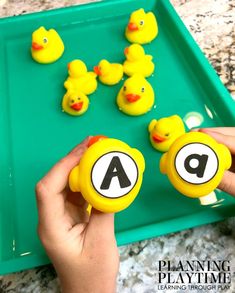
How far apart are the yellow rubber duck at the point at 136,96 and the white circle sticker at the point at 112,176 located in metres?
0.30

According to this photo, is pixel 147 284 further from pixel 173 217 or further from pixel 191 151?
pixel 191 151

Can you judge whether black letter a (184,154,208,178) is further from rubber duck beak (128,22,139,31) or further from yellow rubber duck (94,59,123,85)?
rubber duck beak (128,22,139,31)

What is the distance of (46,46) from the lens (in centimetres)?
84

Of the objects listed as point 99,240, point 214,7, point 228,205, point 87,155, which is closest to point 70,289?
point 99,240

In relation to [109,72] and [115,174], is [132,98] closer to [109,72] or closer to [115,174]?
[109,72]

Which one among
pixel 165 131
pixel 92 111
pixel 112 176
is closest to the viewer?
pixel 112 176

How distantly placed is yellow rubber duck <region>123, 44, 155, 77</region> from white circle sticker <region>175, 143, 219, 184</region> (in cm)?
36

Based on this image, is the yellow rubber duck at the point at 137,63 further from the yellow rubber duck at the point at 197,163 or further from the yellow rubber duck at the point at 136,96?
the yellow rubber duck at the point at 197,163

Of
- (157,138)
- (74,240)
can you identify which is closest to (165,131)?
(157,138)

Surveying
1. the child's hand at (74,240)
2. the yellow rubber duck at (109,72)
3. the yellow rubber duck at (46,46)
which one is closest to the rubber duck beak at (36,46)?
the yellow rubber duck at (46,46)

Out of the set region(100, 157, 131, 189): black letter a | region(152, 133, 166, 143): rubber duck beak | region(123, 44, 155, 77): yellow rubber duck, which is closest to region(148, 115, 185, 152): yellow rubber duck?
region(152, 133, 166, 143): rubber duck beak

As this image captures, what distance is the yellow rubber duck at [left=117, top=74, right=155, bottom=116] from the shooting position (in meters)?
0.74

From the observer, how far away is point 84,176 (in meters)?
0.46

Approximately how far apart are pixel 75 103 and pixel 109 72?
116mm
